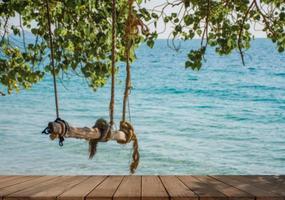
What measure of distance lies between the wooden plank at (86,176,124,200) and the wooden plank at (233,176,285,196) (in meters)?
0.66

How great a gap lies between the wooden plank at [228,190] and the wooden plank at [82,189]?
1.81 ft

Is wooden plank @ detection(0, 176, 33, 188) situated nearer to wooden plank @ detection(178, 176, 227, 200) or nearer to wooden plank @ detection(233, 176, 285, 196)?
wooden plank @ detection(178, 176, 227, 200)

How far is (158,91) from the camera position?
33688 millimetres

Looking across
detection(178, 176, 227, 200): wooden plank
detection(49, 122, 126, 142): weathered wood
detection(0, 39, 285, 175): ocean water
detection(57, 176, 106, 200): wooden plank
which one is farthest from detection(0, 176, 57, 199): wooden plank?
detection(0, 39, 285, 175): ocean water

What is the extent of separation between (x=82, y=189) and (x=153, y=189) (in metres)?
0.33

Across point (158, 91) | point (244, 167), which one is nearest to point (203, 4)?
point (244, 167)

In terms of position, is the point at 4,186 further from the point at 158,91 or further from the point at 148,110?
the point at 158,91

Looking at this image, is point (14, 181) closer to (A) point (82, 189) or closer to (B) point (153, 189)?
(A) point (82, 189)

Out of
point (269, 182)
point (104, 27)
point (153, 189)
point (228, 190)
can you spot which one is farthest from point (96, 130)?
point (104, 27)

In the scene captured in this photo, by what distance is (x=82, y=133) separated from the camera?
2.44 meters

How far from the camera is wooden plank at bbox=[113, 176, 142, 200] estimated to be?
8.02 ft

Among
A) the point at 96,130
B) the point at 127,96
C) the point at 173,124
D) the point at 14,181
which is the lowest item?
the point at 173,124

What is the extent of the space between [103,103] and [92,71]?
73.7 feet

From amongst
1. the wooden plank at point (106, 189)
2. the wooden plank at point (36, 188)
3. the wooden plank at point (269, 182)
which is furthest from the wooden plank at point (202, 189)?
the wooden plank at point (36, 188)
